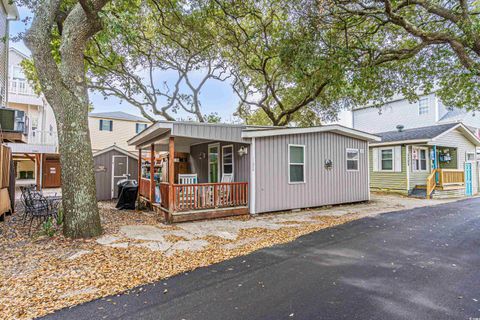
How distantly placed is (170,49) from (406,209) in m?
12.1

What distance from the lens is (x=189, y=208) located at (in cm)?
730

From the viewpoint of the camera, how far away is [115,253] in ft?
14.7

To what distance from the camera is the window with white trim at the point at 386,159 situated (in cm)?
1364

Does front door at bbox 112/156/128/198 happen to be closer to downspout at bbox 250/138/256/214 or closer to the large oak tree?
downspout at bbox 250/138/256/214

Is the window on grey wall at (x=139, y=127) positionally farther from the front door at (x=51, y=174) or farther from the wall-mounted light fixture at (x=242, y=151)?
the wall-mounted light fixture at (x=242, y=151)

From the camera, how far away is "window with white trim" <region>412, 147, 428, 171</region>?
1310 centimetres

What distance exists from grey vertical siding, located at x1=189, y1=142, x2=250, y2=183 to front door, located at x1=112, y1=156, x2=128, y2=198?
11.4 feet

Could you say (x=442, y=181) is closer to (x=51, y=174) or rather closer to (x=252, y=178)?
(x=252, y=178)

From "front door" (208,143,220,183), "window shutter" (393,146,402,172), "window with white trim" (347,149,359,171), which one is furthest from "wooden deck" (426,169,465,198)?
"front door" (208,143,220,183)

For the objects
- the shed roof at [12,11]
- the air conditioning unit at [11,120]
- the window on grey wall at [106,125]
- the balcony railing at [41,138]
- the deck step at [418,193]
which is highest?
the shed roof at [12,11]

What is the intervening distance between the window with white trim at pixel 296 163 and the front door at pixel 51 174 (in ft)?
52.7

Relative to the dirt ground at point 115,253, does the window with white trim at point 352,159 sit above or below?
above

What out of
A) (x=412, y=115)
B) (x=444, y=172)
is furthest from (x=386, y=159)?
(x=412, y=115)

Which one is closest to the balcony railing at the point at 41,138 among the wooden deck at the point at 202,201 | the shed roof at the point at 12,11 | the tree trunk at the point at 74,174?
the shed roof at the point at 12,11
